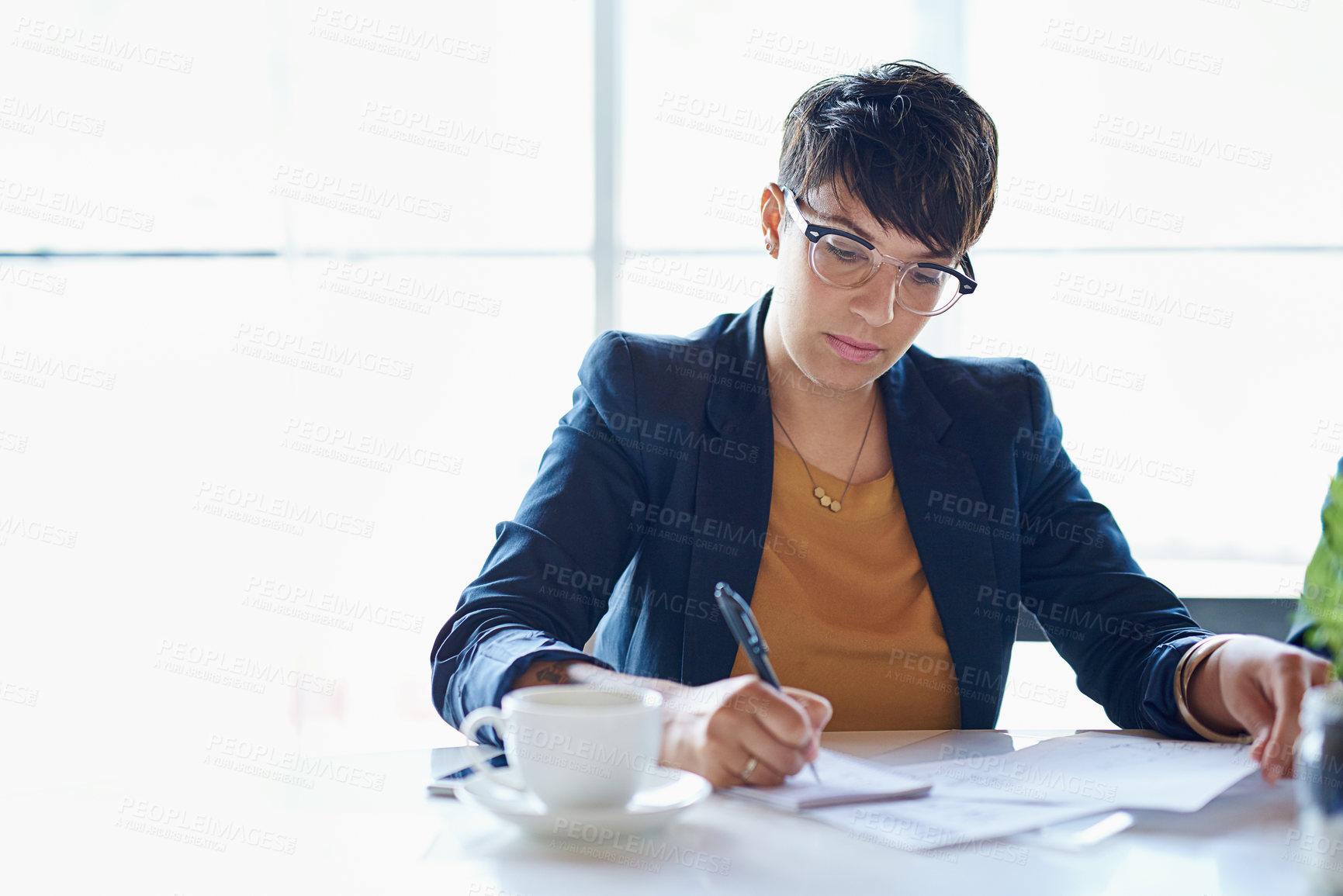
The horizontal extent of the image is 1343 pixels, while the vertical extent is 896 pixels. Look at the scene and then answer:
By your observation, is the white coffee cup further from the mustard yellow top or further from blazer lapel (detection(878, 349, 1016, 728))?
blazer lapel (detection(878, 349, 1016, 728))

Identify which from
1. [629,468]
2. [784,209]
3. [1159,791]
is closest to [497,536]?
[629,468]

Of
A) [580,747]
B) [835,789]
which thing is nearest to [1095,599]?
[835,789]

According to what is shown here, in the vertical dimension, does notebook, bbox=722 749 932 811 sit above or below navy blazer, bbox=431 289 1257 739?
below

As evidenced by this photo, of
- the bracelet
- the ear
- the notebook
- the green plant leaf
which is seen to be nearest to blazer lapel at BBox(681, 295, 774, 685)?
the ear

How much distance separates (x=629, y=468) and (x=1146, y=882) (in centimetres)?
81

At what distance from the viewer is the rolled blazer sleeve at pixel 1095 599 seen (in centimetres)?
124

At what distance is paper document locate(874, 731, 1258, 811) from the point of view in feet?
2.86

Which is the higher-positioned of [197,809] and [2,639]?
[197,809]

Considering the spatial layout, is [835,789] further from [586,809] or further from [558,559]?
[558,559]

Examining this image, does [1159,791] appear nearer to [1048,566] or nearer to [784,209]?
[1048,566]

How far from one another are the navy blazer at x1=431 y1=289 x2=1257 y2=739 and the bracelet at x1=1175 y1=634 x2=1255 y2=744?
0.05 ft

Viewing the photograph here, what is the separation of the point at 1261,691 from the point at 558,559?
29.8 inches

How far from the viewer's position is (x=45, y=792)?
0.96m

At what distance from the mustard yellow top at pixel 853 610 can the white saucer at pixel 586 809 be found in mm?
510
